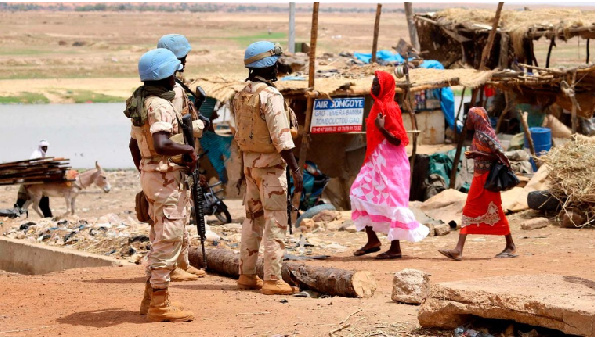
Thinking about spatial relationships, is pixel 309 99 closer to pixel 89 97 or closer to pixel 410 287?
pixel 410 287

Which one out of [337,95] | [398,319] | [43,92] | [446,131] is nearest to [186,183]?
[398,319]

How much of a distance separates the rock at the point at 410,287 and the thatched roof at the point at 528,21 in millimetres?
13341

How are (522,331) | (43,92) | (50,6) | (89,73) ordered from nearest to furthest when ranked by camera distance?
1. (522,331)
2. (43,92)
3. (89,73)
4. (50,6)

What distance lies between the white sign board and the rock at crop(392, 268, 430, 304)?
26.7 ft

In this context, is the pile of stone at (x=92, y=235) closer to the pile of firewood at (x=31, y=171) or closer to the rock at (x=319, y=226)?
the rock at (x=319, y=226)

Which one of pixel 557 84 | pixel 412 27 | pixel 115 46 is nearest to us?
pixel 557 84

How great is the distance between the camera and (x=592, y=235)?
37.2ft

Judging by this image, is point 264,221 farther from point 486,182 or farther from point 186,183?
point 486,182

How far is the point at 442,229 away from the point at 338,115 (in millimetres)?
3848

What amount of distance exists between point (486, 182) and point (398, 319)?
10.9ft

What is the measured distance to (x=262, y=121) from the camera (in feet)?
24.5

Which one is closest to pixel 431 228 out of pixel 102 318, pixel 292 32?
pixel 102 318

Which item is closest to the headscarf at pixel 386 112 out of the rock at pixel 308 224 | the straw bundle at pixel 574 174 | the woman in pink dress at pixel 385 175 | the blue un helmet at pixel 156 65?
the woman in pink dress at pixel 385 175

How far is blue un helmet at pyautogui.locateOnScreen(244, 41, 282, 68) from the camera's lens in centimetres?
739
